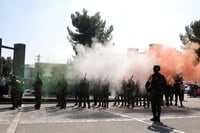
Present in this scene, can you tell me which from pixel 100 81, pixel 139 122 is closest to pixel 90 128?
pixel 139 122

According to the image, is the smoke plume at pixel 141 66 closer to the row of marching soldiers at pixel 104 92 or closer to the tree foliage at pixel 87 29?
the row of marching soldiers at pixel 104 92

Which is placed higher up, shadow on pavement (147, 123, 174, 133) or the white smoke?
the white smoke

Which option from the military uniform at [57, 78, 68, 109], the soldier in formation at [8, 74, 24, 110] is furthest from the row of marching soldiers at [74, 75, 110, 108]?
the soldier in formation at [8, 74, 24, 110]

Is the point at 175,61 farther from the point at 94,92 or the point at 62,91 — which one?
the point at 62,91

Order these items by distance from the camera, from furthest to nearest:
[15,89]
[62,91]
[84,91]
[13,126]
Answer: [84,91] → [62,91] → [15,89] → [13,126]

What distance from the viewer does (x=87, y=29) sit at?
45.3 meters

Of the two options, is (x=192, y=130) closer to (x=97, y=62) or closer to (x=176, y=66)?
(x=176, y=66)

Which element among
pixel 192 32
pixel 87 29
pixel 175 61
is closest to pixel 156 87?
pixel 175 61

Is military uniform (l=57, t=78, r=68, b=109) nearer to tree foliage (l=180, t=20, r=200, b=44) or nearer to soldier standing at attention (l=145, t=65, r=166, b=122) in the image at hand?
soldier standing at attention (l=145, t=65, r=166, b=122)

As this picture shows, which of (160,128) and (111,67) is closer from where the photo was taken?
(160,128)

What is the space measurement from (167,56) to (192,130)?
1270 cm

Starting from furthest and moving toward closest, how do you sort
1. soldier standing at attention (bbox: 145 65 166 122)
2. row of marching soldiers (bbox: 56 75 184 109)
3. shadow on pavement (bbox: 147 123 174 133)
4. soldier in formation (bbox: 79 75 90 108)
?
soldier in formation (bbox: 79 75 90 108), row of marching soldiers (bbox: 56 75 184 109), soldier standing at attention (bbox: 145 65 166 122), shadow on pavement (bbox: 147 123 174 133)

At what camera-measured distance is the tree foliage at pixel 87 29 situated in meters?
44.4

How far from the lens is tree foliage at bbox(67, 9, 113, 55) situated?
4444 centimetres
